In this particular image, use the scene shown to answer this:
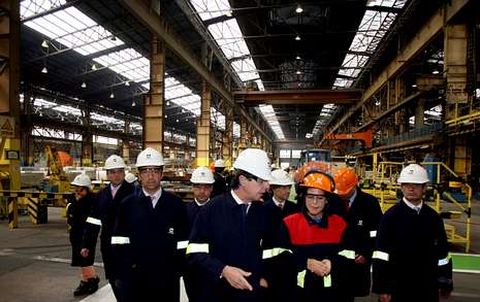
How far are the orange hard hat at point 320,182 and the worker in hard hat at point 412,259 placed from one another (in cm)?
92

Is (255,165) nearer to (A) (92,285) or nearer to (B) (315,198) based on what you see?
(B) (315,198)

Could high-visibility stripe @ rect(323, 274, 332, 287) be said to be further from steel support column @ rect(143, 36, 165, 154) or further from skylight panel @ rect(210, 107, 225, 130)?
skylight panel @ rect(210, 107, 225, 130)

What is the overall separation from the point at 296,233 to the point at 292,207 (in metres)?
1.63

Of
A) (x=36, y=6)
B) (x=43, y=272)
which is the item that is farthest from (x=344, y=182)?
(x=36, y=6)

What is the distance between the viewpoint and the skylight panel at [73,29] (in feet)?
56.7

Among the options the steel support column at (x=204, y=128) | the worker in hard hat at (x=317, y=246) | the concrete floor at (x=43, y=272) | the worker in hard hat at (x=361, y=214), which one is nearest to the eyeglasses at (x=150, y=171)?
the worker in hard hat at (x=317, y=246)

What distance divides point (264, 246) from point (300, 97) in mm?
24734

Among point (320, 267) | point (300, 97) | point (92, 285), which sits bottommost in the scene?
point (92, 285)

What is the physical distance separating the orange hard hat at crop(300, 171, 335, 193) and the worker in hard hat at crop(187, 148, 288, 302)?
43 cm

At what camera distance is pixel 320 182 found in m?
2.66

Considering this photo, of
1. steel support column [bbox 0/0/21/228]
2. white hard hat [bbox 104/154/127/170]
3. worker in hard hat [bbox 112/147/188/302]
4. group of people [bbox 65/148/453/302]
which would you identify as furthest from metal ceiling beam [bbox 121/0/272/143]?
group of people [bbox 65/148/453/302]

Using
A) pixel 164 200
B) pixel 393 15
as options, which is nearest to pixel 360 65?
pixel 393 15

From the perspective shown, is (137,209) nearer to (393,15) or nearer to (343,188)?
(343,188)

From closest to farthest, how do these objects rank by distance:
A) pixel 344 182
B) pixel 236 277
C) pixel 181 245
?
pixel 236 277 < pixel 181 245 < pixel 344 182
